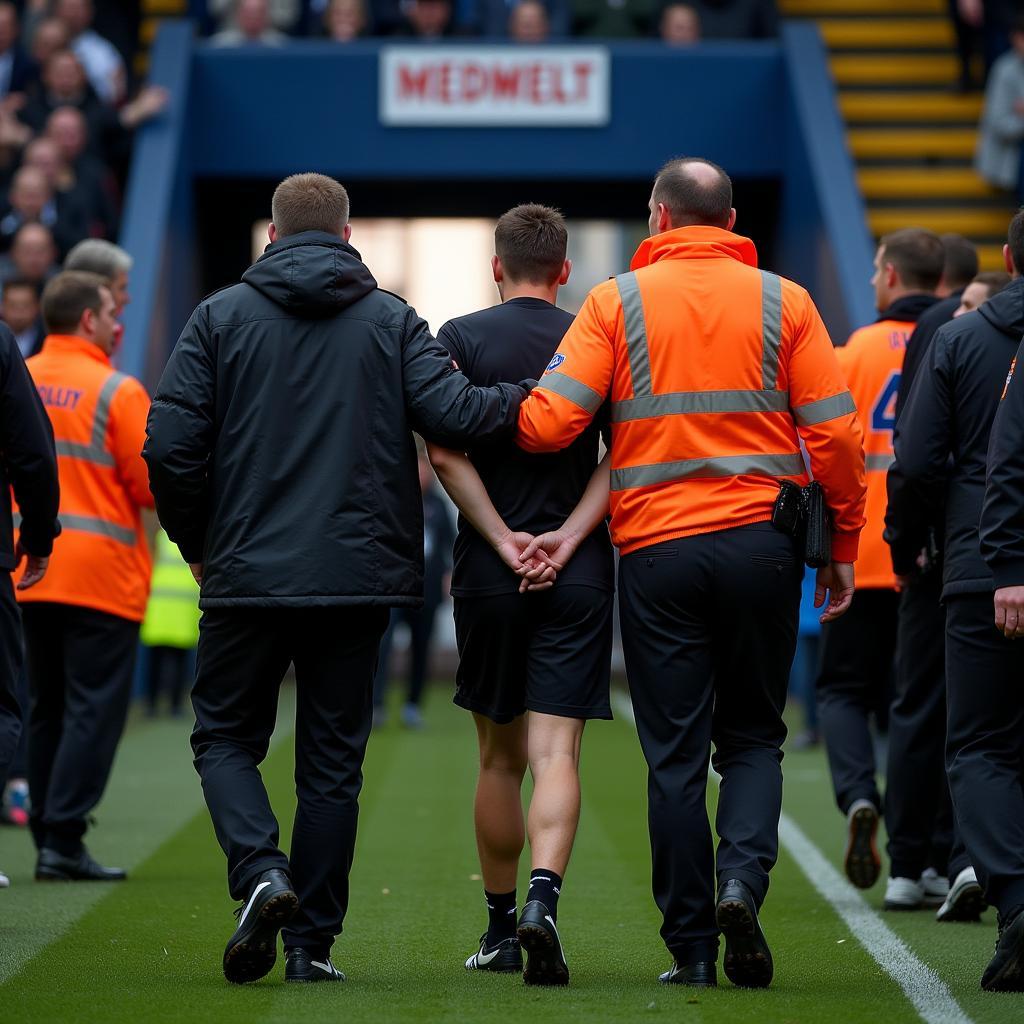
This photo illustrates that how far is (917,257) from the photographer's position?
7.41 m

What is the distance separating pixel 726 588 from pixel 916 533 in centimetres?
114

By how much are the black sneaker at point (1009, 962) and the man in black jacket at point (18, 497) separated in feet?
9.31

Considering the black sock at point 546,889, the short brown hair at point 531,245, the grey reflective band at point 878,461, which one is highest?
the short brown hair at point 531,245

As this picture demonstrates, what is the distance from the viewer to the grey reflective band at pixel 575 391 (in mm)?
5414

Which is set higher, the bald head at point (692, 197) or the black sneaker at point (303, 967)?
the bald head at point (692, 197)

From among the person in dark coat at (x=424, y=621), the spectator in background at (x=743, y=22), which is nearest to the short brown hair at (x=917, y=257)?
the person in dark coat at (x=424, y=621)

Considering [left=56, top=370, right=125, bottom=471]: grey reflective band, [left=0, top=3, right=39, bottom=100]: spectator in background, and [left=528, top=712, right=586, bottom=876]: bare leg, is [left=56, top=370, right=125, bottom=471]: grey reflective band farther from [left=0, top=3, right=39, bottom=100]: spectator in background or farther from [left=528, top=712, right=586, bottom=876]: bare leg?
[left=0, top=3, right=39, bottom=100]: spectator in background

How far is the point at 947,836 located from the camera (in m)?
7.10

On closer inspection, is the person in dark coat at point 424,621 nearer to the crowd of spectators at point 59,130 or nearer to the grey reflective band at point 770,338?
the crowd of spectators at point 59,130

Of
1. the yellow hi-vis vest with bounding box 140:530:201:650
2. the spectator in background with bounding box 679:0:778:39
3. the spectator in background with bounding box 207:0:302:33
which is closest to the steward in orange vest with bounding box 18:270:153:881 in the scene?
the yellow hi-vis vest with bounding box 140:530:201:650

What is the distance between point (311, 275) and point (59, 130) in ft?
36.0

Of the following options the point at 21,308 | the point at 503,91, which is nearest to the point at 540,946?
the point at 21,308

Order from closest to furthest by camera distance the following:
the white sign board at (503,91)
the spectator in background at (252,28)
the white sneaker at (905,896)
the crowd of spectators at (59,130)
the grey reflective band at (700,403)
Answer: the grey reflective band at (700,403)
the white sneaker at (905,896)
the crowd of spectators at (59,130)
the white sign board at (503,91)
the spectator in background at (252,28)

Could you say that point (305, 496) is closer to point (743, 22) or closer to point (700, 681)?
point (700, 681)
